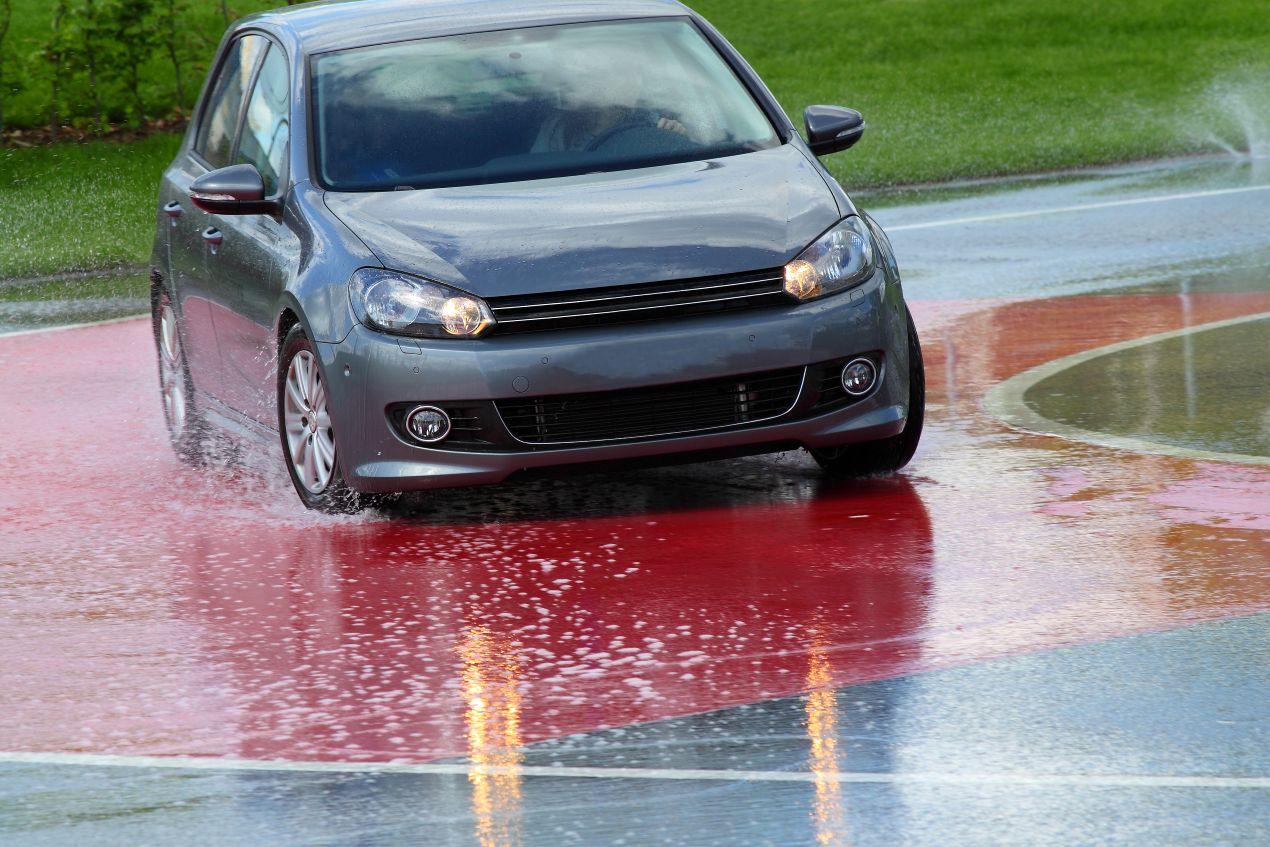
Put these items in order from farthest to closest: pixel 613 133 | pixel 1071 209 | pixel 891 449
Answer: pixel 1071 209, pixel 613 133, pixel 891 449

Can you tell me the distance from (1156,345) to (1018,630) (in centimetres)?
498

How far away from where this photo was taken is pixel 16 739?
5551 millimetres

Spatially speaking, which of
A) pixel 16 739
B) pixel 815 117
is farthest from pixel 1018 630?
pixel 815 117

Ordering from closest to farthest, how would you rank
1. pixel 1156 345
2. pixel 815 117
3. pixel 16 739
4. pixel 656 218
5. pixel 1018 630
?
pixel 16 739 < pixel 1018 630 < pixel 656 218 < pixel 815 117 < pixel 1156 345

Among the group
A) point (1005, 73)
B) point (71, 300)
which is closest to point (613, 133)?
point (71, 300)

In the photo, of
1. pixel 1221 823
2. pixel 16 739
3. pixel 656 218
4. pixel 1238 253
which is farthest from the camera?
pixel 1238 253

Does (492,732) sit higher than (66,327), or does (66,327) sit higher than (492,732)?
(492,732)

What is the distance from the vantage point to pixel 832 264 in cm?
770

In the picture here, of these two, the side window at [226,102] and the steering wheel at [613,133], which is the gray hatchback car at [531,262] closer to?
the steering wheel at [613,133]

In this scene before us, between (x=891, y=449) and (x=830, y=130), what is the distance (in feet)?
4.52

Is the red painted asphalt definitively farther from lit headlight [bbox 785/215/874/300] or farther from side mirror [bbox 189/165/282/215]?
side mirror [bbox 189/165/282/215]

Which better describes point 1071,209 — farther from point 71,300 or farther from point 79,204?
point 79,204

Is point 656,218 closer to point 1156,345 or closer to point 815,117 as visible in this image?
point 815,117

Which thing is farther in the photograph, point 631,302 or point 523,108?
point 523,108
